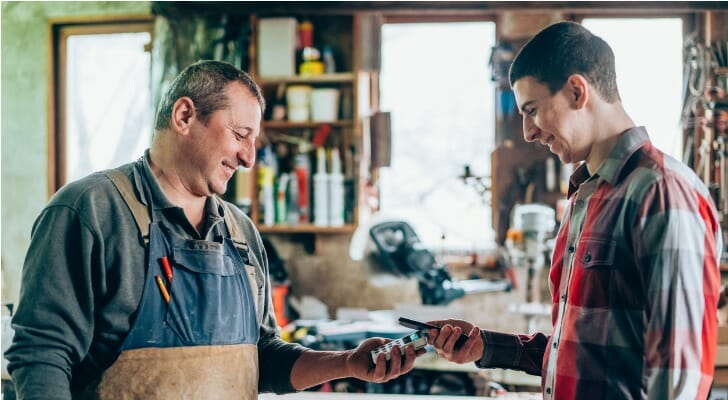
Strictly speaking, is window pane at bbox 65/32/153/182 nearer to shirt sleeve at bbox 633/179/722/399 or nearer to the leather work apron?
the leather work apron

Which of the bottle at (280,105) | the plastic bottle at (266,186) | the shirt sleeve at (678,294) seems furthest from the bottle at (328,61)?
the shirt sleeve at (678,294)

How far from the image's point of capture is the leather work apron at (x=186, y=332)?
1.32 meters

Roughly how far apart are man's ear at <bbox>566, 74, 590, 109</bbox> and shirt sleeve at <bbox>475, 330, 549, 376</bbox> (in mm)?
647

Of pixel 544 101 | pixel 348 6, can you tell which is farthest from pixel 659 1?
pixel 544 101

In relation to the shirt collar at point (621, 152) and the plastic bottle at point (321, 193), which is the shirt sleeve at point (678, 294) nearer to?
the shirt collar at point (621, 152)

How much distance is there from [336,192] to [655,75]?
7.04 ft

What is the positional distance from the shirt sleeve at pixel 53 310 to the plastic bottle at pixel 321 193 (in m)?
2.74

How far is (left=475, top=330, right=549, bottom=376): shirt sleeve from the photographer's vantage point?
5.57ft

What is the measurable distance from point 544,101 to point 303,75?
2.74 meters

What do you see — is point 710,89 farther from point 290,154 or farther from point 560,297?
point 560,297

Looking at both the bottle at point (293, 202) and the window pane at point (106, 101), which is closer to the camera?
the bottle at point (293, 202)

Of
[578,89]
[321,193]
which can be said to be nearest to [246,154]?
[578,89]

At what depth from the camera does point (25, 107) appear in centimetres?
429

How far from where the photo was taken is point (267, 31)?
405cm
